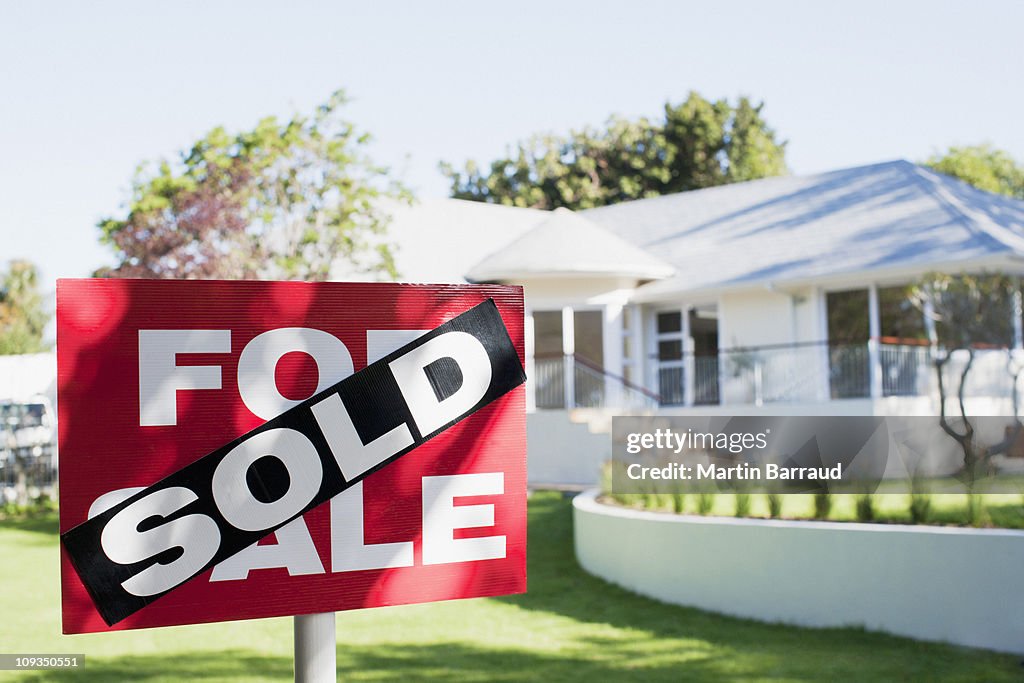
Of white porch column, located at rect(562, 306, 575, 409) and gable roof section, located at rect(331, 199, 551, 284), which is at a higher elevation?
gable roof section, located at rect(331, 199, 551, 284)

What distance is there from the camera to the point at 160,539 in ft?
7.29

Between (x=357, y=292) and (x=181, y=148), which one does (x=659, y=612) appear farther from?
(x=181, y=148)

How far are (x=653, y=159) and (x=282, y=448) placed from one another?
44.2 meters

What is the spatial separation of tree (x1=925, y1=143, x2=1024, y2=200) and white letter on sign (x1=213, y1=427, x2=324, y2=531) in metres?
48.9

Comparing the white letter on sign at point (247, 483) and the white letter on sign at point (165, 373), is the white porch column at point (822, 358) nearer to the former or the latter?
the white letter on sign at point (247, 483)

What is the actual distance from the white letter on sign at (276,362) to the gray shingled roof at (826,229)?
1699cm

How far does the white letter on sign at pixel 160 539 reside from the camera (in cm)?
220

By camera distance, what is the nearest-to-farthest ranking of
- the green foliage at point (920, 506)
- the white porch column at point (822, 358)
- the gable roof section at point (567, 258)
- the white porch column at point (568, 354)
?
the green foliage at point (920, 506)
the white porch column at point (822, 358)
the white porch column at point (568, 354)
the gable roof section at point (567, 258)

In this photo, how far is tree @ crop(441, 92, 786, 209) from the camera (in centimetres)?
4425

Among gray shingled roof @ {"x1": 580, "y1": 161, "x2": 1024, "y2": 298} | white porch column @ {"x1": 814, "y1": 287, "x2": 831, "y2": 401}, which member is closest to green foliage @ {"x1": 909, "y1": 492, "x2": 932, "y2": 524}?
A: gray shingled roof @ {"x1": 580, "y1": 161, "x2": 1024, "y2": 298}

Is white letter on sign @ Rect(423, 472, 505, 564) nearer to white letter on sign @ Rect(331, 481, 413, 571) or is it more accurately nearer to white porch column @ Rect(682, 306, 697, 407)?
white letter on sign @ Rect(331, 481, 413, 571)

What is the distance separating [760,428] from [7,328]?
128 feet

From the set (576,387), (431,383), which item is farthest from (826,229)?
(431,383)

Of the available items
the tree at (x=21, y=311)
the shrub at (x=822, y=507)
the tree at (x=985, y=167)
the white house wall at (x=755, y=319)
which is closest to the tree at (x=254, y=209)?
the white house wall at (x=755, y=319)
